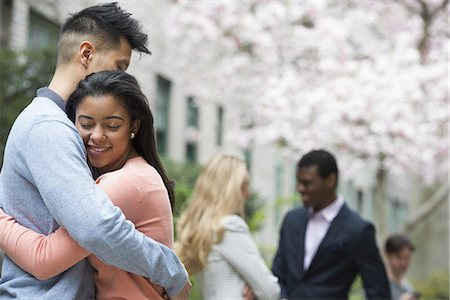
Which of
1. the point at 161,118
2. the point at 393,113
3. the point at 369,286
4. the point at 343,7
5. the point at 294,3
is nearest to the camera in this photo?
the point at 369,286

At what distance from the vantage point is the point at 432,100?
1517 cm

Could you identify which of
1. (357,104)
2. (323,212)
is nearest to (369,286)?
(323,212)

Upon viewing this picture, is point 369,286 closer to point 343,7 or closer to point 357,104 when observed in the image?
point 357,104

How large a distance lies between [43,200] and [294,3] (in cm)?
1330

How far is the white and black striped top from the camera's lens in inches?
227

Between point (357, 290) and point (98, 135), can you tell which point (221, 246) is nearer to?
point (98, 135)

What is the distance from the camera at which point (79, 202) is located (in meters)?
3.33

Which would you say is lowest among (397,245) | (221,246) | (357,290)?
(357,290)

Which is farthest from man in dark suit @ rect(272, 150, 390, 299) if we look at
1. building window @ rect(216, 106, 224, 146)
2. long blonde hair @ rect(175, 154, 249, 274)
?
building window @ rect(216, 106, 224, 146)

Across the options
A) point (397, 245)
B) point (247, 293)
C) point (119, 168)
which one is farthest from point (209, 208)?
point (397, 245)

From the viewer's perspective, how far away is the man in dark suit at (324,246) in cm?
676

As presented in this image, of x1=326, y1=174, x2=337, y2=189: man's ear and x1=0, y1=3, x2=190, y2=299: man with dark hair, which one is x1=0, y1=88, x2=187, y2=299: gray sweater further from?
x1=326, y1=174, x2=337, y2=189: man's ear

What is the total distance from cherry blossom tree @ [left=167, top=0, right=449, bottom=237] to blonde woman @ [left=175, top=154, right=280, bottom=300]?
28.9 feet

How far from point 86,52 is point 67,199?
2.46 ft
